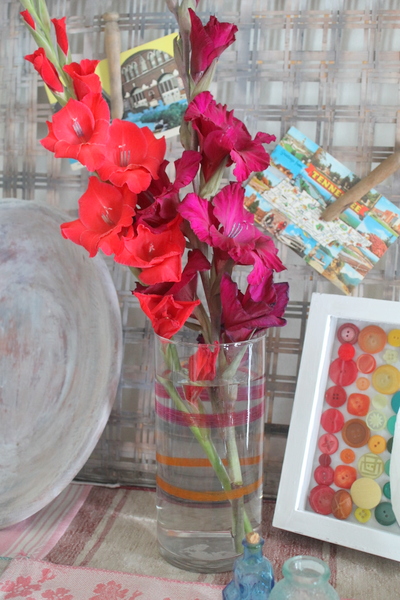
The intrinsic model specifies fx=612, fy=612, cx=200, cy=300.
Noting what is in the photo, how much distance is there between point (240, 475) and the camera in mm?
667

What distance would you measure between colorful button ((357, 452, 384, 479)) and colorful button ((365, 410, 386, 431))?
31mm

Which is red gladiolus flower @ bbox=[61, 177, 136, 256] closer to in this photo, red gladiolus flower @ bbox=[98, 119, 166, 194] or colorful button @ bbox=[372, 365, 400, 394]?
red gladiolus flower @ bbox=[98, 119, 166, 194]

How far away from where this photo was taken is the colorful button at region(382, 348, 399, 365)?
0.71 m

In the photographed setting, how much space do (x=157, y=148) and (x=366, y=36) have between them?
1.14 feet

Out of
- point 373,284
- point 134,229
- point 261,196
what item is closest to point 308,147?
point 261,196

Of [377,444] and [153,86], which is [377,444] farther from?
[153,86]

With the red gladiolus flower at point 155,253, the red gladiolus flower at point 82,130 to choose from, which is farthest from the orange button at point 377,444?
the red gladiolus flower at point 82,130

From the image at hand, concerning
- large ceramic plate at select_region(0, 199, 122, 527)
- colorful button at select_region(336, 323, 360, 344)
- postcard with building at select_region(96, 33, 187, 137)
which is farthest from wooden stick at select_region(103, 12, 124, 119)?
colorful button at select_region(336, 323, 360, 344)

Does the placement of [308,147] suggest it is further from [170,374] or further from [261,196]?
[170,374]

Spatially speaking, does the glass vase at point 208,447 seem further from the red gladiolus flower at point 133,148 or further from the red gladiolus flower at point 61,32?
the red gladiolus flower at point 61,32

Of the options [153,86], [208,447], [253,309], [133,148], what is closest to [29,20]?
[133,148]

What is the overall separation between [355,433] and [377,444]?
0.09ft

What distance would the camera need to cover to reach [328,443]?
0.73 metres

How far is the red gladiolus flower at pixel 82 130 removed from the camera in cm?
57
